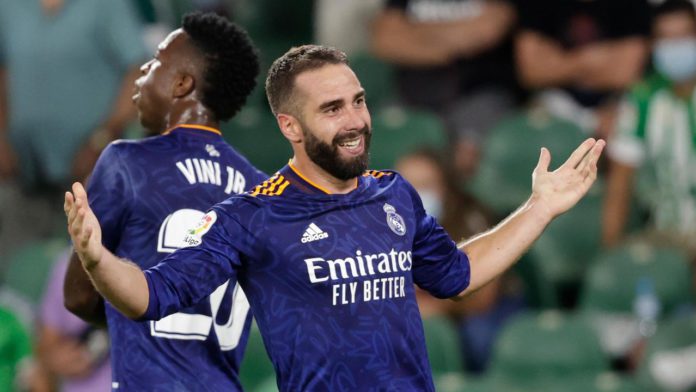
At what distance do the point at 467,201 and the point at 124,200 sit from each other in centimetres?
400

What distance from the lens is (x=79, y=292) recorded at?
16.0ft

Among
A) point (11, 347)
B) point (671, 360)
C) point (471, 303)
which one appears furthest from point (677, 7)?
point (11, 347)

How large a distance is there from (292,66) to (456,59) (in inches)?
224

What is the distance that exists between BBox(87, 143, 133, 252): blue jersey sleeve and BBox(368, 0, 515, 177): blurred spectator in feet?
16.3

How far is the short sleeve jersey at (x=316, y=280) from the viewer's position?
13.9ft

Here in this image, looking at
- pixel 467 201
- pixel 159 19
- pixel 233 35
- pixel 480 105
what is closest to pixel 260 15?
pixel 159 19

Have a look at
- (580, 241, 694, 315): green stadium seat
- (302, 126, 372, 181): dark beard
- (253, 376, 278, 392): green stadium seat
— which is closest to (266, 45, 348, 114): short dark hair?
(302, 126, 372, 181): dark beard

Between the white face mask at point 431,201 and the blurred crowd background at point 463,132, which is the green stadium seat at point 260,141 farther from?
the white face mask at point 431,201

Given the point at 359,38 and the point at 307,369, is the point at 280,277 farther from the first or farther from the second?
the point at 359,38

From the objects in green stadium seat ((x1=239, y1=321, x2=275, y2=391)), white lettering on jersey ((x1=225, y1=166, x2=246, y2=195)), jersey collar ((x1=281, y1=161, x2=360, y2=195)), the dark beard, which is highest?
the dark beard

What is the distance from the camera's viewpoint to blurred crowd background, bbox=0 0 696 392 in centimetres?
825

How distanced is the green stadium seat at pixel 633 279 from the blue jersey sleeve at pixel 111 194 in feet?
13.6

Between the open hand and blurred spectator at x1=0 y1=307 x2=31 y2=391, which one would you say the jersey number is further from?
blurred spectator at x1=0 y1=307 x2=31 y2=391

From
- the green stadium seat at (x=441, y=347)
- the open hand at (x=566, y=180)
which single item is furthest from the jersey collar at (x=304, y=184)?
the green stadium seat at (x=441, y=347)
